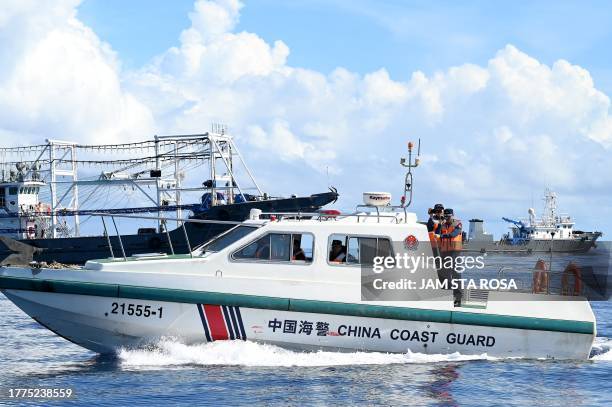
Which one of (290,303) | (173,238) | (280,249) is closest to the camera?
(290,303)

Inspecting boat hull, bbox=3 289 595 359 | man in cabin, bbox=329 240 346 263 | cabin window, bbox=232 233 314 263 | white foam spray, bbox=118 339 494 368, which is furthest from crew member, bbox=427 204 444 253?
cabin window, bbox=232 233 314 263

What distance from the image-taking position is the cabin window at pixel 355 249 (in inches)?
479

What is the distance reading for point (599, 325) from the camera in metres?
19.9

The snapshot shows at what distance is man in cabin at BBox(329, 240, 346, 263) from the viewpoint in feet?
39.9

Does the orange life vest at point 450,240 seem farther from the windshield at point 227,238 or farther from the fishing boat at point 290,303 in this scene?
the windshield at point 227,238

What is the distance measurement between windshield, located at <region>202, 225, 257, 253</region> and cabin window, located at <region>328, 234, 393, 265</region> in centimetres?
126

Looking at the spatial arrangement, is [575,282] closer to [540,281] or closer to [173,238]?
[540,281]

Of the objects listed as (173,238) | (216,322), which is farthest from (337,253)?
(173,238)

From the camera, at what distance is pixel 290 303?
11.8m

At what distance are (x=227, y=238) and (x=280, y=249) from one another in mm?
861

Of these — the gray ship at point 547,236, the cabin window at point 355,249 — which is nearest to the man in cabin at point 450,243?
the cabin window at point 355,249

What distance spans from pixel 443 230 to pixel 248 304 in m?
3.45

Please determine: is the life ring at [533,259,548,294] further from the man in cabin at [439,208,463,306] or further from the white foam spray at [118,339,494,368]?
the white foam spray at [118,339,494,368]

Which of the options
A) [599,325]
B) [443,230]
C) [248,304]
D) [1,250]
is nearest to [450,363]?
[443,230]
